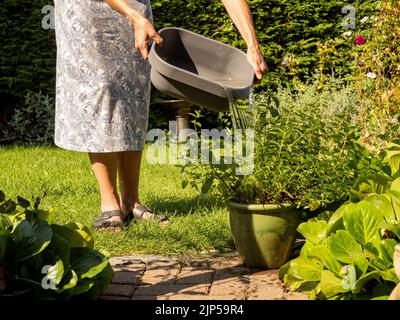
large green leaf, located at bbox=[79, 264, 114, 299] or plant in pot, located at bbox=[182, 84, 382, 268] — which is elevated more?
plant in pot, located at bbox=[182, 84, 382, 268]

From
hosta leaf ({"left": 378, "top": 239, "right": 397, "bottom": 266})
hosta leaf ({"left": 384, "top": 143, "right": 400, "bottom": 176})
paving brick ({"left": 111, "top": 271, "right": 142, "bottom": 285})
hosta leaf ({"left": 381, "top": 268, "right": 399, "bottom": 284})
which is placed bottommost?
paving brick ({"left": 111, "top": 271, "right": 142, "bottom": 285})

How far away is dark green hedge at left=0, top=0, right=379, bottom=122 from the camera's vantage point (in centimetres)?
734

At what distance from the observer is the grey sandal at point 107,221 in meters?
3.87

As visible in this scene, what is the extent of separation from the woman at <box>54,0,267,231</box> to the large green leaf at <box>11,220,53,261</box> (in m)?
1.29

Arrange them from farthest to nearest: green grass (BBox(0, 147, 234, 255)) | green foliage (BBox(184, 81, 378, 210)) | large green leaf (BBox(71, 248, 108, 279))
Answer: green grass (BBox(0, 147, 234, 255)) < green foliage (BBox(184, 81, 378, 210)) < large green leaf (BBox(71, 248, 108, 279))

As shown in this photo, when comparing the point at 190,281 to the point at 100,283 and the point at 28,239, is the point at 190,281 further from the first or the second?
the point at 28,239

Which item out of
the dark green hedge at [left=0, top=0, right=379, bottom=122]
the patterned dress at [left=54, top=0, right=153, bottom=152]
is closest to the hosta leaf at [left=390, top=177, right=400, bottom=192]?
the patterned dress at [left=54, top=0, right=153, bottom=152]

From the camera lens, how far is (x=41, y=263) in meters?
2.59

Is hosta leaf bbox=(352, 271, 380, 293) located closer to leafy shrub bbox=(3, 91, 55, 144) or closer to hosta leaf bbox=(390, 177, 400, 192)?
hosta leaf bbox=(390, 177, 400, 192)

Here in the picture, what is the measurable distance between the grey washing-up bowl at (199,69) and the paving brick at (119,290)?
828 mm

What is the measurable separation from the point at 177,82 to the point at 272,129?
494 mm

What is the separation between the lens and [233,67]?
137 inches

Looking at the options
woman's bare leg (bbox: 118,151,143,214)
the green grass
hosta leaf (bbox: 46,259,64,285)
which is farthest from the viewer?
woman's bare leg (bbox: 118,151,143,214)
